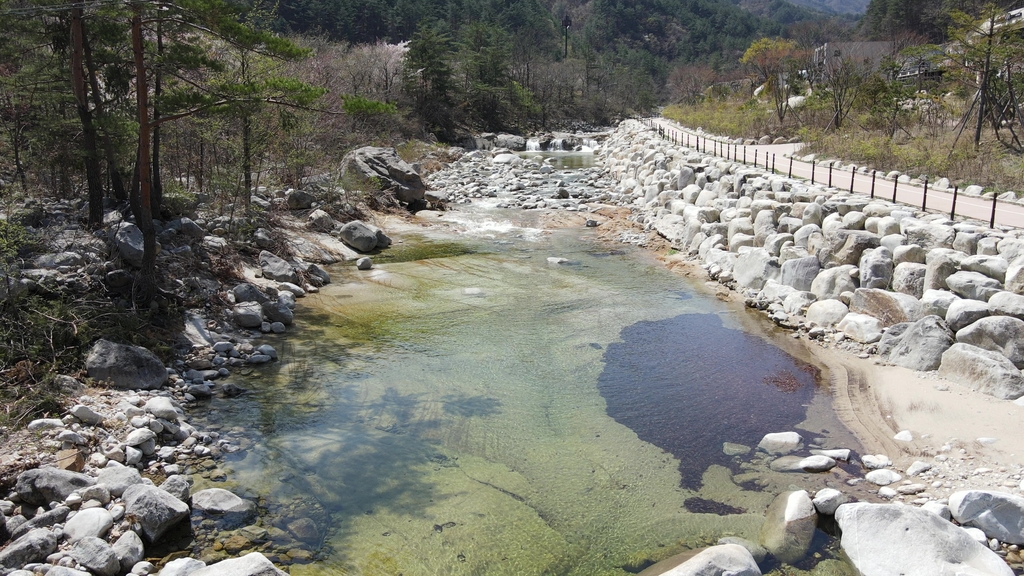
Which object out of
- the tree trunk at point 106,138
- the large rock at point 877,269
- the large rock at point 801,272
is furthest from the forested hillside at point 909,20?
the tree trunk at point 106,138

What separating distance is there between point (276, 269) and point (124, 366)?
17.3 feet

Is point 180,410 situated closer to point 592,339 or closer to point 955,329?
point 592,339

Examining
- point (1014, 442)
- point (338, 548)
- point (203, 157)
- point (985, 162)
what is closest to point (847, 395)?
point (1014, 442)

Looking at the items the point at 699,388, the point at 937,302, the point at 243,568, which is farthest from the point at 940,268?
the point at 243,568

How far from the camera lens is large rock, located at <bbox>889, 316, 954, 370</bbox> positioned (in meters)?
9.20

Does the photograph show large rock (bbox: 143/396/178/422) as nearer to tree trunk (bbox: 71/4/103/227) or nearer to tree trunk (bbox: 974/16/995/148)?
tree trunk (bbox: 71/4/103/227)

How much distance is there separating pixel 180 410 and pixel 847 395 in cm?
871

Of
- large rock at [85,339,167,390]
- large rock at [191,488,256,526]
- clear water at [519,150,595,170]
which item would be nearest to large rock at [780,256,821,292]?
large rock at [191,488,256,526]

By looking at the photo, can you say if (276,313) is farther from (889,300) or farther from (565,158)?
(565,158)

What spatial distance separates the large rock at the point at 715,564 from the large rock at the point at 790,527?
0.42 meters

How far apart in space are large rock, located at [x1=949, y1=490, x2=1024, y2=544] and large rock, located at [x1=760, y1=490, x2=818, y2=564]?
1.28m

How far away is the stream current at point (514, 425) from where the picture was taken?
20.6 feet

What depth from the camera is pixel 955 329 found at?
942cm

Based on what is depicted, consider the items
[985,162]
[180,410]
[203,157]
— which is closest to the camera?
[180,410]
